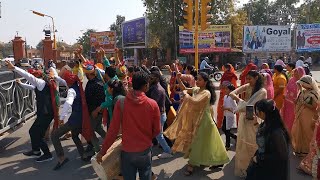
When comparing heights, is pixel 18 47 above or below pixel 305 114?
above

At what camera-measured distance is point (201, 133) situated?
5.28 meters

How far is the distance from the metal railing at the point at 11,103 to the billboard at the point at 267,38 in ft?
88.6

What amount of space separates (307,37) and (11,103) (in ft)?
104

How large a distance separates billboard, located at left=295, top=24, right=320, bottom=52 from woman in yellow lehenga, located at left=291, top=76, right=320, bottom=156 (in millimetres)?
29751

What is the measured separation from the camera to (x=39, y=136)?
20.3 feet

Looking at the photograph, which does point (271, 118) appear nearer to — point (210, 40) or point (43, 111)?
point (43, 111)

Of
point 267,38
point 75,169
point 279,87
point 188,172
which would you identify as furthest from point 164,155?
point 267,38

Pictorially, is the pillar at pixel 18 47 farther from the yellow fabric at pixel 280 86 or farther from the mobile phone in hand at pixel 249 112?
the mobile phone in hand at pixel 249 112

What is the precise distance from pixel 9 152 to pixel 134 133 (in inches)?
176

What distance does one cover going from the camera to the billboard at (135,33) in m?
35.8

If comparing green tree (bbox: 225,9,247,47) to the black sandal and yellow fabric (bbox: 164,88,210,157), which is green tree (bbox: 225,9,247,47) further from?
the black sandal

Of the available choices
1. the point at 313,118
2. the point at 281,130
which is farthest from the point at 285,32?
the point at 281,130

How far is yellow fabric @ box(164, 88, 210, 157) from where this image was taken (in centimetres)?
523

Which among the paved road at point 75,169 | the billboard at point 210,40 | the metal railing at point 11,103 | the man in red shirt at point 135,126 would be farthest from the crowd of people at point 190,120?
the billboard at point 210,40
